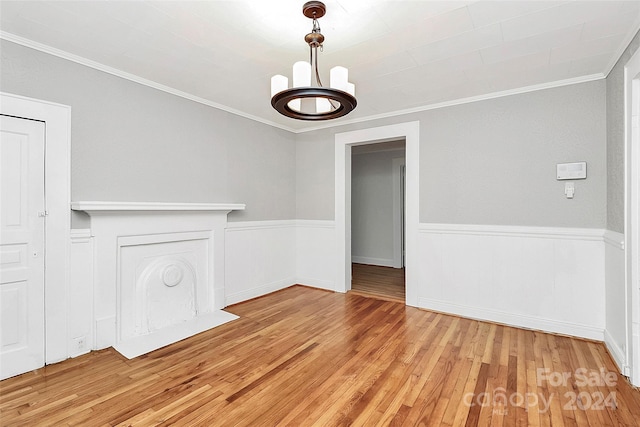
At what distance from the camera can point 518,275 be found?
3.21 meters

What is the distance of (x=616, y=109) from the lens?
251 centimetres

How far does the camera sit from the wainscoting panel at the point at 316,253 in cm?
457

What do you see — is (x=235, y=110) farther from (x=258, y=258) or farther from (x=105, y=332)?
(x=105, y=332)

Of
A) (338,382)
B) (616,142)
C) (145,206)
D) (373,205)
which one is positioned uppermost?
(616,142)

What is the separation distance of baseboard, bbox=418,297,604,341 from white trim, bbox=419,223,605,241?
0.85m

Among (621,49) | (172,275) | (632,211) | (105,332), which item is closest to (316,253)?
(172,275)

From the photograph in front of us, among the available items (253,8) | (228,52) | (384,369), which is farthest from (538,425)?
(228,52)

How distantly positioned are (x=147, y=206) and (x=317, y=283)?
2691 mm

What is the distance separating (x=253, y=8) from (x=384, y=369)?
2.71m

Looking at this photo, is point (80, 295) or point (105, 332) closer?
point (80, 295)

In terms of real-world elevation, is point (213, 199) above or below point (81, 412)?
above

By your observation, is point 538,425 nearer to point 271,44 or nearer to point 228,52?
point 271,44

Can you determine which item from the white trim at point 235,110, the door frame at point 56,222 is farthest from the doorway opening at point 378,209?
the door frame at point 56,222

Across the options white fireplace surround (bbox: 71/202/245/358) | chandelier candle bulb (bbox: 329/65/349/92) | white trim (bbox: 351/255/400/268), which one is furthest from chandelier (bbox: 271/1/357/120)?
white trim (bbox: 351/255/400/268)
